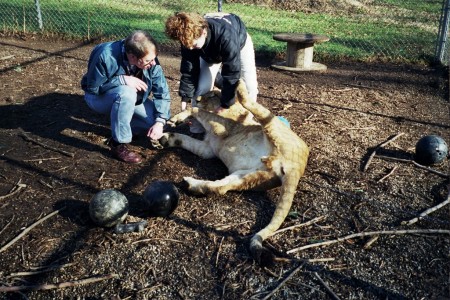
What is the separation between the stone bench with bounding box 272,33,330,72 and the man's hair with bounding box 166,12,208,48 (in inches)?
162

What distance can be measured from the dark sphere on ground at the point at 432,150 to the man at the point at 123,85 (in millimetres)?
2747

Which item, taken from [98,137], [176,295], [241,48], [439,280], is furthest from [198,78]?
[439,280]

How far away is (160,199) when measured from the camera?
11.6 feet

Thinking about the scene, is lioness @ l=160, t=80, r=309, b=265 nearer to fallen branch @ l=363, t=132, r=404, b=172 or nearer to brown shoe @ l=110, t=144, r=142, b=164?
brown shoe @ l=110, t=144, r=142, b=164

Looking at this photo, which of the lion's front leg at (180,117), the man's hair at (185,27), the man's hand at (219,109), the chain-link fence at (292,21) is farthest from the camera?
the chain-link fence at (292,21)

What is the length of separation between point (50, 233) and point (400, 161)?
352 centimetres

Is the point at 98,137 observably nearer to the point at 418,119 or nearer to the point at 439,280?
the point at 439,280

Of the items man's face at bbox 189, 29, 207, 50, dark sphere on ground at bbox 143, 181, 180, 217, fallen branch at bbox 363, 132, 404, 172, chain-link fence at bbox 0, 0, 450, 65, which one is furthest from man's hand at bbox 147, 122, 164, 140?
chain-link fence at bbox 0, 0, 450, 65

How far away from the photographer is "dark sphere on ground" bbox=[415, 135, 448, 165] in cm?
447

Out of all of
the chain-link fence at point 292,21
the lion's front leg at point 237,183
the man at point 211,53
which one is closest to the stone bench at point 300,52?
the chain-link fence at point 292,21

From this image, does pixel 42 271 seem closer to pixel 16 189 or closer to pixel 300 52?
pixel 16 189

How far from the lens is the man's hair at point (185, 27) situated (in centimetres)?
414

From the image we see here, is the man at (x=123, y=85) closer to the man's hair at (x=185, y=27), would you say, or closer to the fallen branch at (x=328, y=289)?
the man's hair at (x=185, y=27)

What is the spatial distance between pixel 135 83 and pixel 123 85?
0.43ft
